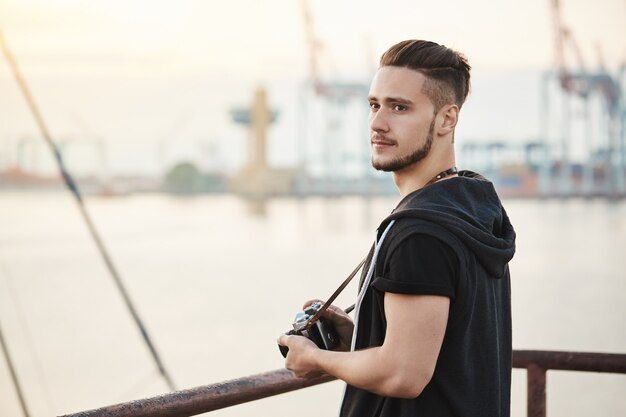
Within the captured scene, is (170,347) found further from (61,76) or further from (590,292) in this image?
(61,76)

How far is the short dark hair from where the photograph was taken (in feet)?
3.84

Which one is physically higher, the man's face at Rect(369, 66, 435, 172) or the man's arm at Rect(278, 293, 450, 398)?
the man's face at Rect(369, 66, 435, 172)

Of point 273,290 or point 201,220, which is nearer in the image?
point 273,290

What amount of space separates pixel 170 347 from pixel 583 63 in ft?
150

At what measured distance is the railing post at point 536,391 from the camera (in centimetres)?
182

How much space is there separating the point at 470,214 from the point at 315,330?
0.91ft

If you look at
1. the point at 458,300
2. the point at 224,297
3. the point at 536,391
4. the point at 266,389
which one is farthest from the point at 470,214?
the point at 224,297

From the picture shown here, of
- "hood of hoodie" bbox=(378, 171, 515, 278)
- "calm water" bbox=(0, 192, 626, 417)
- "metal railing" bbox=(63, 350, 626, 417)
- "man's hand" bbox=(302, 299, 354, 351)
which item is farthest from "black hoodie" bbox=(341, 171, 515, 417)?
"calm water" bbox=(0, 192, 626, 417)

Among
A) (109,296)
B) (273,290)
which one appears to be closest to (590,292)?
(273,290)

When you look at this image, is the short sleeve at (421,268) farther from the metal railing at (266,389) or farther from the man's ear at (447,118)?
the metal railing at (266,389)

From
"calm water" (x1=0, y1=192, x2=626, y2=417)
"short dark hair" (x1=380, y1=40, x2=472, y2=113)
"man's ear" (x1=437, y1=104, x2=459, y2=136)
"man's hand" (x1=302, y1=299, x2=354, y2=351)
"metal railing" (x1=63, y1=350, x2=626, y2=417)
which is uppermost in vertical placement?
"short dark hair" (x1=380, y1=40, x2=472, y2=113)

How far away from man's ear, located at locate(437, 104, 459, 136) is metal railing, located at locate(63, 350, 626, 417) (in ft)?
1.72

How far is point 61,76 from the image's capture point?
95938mm

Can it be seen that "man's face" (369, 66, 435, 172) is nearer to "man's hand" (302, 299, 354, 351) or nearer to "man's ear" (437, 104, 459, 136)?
"man's ear" (437, 104, 459, 136)
